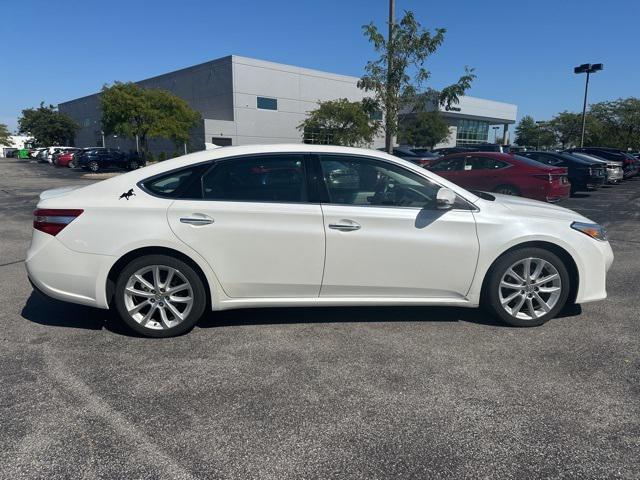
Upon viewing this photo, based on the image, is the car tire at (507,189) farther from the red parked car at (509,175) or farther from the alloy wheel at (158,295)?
the alloy wheel at (158,295)

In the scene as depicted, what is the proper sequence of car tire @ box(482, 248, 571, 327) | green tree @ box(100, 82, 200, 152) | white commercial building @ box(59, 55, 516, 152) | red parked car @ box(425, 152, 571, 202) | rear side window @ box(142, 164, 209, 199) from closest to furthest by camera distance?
rear side window @ box(142, 164, 209, 199) → car tire @ box(482, 248, 571, 327) → red parked car @ box(425, 152, 571, 202) → green tree @ box(100, 82, 200, 152) → white commercial building @ box(59, 55, 516, 152)

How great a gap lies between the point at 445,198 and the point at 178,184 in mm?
2210

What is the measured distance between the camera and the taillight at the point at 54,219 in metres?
3.82

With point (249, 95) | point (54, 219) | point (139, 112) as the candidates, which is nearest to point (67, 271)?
point (54, 219)

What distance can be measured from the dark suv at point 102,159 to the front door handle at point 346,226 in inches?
1211

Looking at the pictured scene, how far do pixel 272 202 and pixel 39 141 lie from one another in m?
74.1

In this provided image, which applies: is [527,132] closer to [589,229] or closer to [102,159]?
[102,159]

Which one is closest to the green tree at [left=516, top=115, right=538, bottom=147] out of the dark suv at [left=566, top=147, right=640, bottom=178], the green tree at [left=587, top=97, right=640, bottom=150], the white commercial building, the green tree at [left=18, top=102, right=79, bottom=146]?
the green tree at [left=587, top=97, right=640, bottom=150]

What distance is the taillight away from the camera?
3.82m

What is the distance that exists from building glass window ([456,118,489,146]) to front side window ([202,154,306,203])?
6399 cm

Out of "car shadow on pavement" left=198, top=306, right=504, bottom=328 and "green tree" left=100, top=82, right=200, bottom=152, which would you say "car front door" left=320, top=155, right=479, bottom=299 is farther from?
"green tree" left=100, top=82, right=200, bottom=152

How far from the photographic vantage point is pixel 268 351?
3699 mm

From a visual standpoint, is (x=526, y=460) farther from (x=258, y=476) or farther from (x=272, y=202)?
(x=272, y=202)

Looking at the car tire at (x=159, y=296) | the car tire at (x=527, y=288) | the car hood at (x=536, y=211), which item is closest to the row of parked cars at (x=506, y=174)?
the car hood at (x=536, y=211)
